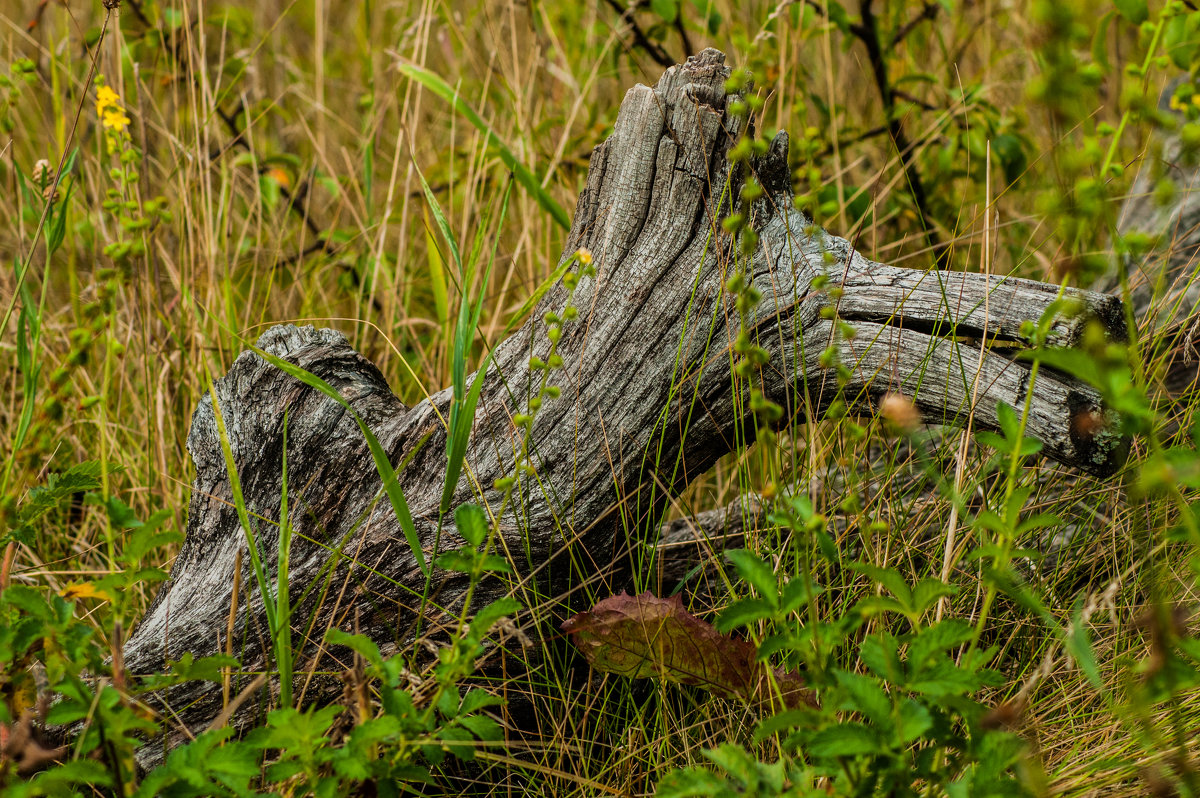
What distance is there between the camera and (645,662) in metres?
1.59

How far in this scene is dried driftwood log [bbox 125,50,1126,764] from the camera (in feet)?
5.41

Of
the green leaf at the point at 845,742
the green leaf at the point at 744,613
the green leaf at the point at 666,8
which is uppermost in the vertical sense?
the green leaf at the point at 666,8

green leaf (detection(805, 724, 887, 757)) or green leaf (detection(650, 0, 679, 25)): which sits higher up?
green leaf (detection(650, 0, 679, 25))

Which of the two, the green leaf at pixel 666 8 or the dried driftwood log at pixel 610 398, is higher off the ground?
the green leaf at pixel 666 8

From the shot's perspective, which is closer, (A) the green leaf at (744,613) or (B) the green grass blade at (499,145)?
(A) the green leaf at (744,613)

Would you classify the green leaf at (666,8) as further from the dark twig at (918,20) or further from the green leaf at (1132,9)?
the green leaf at (1132,9)

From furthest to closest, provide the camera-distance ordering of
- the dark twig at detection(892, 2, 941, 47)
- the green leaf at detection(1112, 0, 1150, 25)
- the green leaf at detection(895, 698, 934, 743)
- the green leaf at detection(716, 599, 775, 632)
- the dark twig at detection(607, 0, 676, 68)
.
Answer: the dark twig at detection(892, 2, 941, 47)
the dark twig at detection(607, 0, 676, 68)
the green leaf at detection(1112, 0, 1150, 25)
the green leaf at detection(716, 599, 775, 632)
the green leaf at detection(895, 698, 934, 743)

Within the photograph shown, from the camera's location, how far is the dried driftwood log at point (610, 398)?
1.65 m

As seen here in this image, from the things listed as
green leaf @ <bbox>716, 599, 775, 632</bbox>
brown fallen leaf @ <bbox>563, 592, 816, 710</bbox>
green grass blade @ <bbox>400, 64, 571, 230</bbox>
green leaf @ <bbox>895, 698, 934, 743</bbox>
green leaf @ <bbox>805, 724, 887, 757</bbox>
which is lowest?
brown fallen leaf @ <bbox>563, 592, 816, 710</bbox>

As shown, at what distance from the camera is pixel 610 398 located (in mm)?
1725

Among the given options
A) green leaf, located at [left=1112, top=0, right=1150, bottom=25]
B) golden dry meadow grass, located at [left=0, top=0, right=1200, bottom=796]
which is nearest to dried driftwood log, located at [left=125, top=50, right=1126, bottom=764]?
golden dry meadow grass, located at [left=0, top=0, right=1200, bottom=796]

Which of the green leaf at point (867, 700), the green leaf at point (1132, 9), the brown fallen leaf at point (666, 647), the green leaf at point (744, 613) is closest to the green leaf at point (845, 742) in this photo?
the green leaf at point (867, 700)

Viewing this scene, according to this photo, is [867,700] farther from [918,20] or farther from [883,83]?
[918,20]

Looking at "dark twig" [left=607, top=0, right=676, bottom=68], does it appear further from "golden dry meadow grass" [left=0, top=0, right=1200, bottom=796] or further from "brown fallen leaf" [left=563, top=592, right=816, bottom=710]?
"brown fallen leaf" [left=563, top=592, right=816, bottom=710]
